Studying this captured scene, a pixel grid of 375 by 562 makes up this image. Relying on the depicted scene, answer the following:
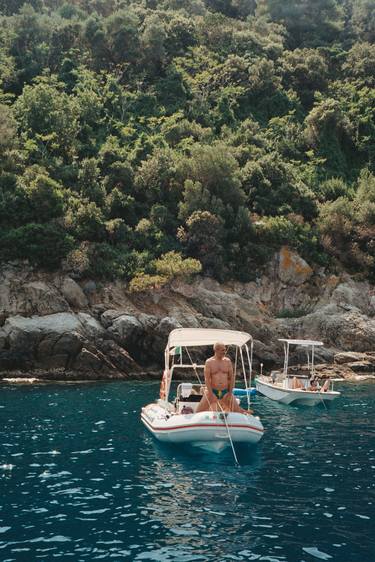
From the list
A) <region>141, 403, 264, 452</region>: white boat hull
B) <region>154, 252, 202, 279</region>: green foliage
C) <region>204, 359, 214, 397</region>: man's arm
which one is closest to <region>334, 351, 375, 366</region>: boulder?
<region>154, 252, 202, 279</region>: green foliage

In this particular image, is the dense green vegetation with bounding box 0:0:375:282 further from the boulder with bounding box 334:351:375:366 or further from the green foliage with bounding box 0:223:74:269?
the boulder with bounding box 334:351:375:366

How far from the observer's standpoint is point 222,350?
51.6 ft

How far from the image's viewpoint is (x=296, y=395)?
29.0 m

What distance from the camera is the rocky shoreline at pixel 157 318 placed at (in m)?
36.5

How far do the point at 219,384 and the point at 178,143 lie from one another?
48131 millimetres

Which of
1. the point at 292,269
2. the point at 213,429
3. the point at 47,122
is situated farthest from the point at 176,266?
the point at 213,429

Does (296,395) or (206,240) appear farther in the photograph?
(206,240)

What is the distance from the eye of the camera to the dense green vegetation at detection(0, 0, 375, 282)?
45219 millimetres

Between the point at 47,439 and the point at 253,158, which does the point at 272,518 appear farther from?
the point at 253,158

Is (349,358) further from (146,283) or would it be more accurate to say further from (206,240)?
(146,283)

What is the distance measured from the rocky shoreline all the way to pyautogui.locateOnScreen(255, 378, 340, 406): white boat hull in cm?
968

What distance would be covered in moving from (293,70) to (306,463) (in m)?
76.4

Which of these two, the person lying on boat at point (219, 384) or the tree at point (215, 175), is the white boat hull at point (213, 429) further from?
the tree at point (215, 175)

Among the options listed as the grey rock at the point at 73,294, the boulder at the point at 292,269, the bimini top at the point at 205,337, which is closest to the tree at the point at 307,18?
the boulder at the point at 292,269
